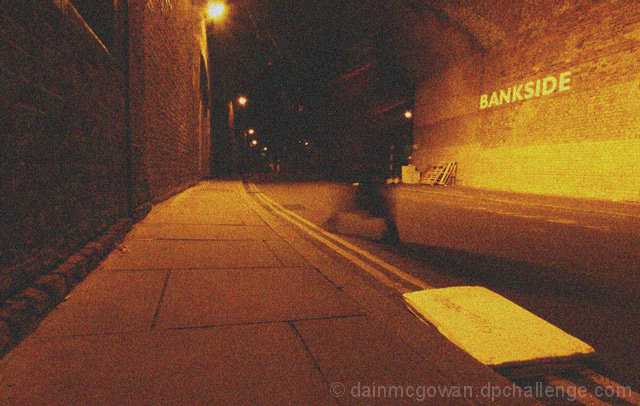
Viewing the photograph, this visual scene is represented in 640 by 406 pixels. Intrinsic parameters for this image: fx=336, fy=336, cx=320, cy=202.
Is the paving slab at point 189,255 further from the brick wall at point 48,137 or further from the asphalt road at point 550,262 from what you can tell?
the asphalt road at point 550,262

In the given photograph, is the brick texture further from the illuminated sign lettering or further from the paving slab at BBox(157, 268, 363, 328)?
the illuminated sign lettering

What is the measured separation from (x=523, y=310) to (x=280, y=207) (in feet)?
23.1

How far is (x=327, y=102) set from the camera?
3875 centimetres

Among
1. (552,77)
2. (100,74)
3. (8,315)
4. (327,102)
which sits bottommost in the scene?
(8,315)

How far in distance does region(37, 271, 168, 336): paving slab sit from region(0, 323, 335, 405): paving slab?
148 millimetres

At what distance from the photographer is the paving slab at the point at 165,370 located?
1662 mm

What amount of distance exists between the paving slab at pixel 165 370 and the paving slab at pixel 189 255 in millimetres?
1551

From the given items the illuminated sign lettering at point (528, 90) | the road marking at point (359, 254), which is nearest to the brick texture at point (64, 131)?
the road marking at point (359, 254)

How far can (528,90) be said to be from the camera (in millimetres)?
14273

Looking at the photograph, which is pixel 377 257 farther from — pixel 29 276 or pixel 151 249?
pixel 29 276

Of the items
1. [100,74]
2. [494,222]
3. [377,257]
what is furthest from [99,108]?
[494,222]

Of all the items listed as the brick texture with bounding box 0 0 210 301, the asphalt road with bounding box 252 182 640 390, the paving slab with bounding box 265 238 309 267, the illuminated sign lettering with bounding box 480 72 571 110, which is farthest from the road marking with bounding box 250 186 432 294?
the illuminated sign lettering with bounding box 480 72 571 110

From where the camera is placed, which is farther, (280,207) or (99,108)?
(280,207)

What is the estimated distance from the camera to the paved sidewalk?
5.64 ft
